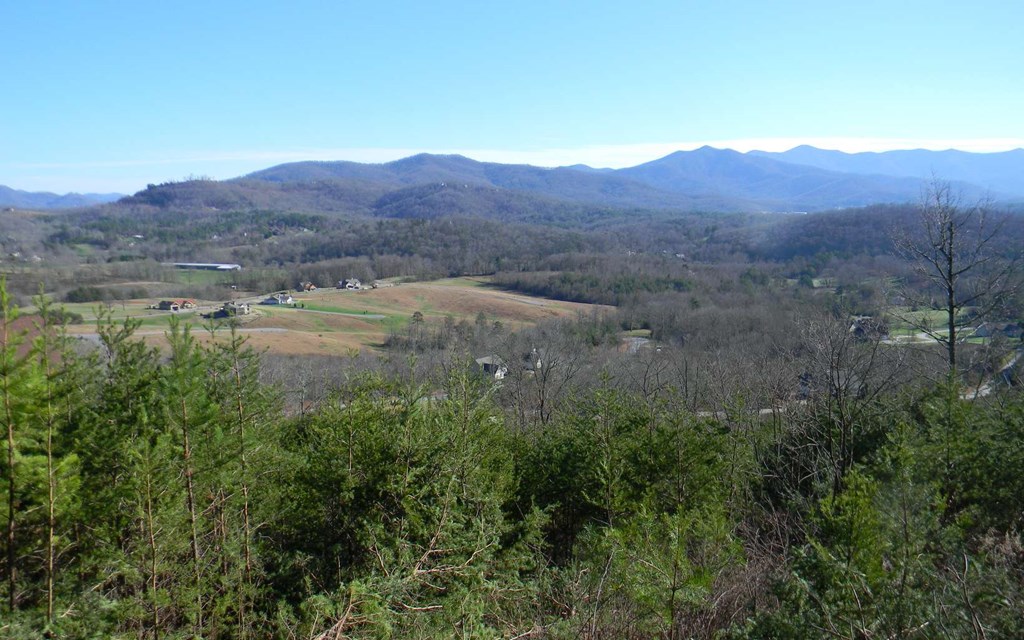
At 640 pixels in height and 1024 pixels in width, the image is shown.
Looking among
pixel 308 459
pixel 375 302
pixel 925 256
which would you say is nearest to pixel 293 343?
pixel 375 302

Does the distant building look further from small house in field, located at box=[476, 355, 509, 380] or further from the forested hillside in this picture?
the forested hillside

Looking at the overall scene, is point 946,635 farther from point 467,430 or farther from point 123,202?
point 123,202

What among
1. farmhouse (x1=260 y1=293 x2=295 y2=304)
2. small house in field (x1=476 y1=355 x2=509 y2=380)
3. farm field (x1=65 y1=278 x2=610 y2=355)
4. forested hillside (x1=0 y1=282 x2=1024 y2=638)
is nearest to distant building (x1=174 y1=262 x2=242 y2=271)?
farm field (x1=65 y1=278 x2=610 y2=355)

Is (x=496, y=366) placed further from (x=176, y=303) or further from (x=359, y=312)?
(x=176, y=303)

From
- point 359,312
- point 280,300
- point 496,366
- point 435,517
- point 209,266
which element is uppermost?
point 435,517

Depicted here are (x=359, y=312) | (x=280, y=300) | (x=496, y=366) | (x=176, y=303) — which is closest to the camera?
(x=496, y=366)

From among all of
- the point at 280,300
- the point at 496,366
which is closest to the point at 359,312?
the point at 280,300
